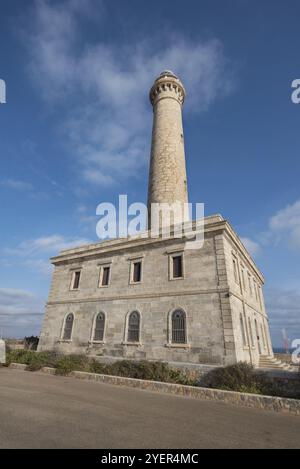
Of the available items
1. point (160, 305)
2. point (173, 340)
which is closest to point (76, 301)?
point (160, 305)

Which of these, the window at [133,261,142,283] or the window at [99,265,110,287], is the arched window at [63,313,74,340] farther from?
the window at [133,261,142,283]

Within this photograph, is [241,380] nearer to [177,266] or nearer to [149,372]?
[149,372]

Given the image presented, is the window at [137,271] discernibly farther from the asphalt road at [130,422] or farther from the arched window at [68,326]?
the asphalt road at [130,422]

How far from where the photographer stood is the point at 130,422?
20.2 ft

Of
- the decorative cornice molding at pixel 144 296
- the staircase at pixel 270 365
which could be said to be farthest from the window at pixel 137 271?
the staircase at pixel 270 365

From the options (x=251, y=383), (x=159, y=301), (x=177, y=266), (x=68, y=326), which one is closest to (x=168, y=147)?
(x=177, y=266)

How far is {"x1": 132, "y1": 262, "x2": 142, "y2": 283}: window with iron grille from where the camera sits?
1718 cm

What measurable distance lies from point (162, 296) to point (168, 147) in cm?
1322

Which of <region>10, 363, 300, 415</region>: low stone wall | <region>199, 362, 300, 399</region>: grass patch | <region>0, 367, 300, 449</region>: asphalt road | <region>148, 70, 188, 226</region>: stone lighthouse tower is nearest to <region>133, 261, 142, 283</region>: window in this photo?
<region>148, 70, 188, 226</region>: stone lighthouse tower

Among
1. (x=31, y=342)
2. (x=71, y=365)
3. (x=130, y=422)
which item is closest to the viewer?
(x=130, y=422)

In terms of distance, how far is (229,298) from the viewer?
1331cm

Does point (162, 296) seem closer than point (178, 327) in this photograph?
No

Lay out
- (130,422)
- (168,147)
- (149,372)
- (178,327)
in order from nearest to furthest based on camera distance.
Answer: (130,422), (149,372), (178,327), (168,147)
